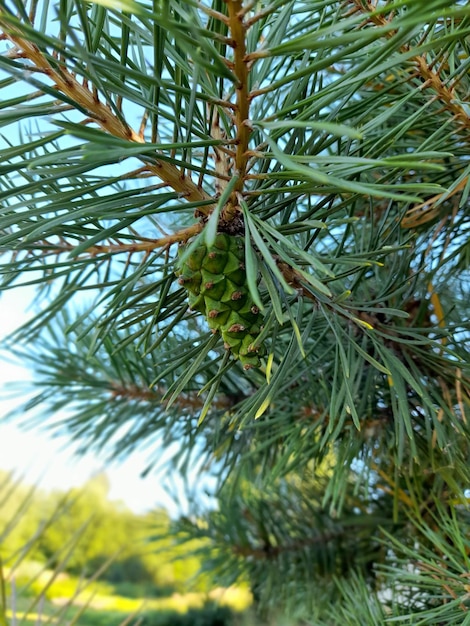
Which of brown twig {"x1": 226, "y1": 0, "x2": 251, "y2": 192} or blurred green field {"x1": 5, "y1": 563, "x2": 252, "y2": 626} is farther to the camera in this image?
blurred green field {"x1": 5, "y1": 563, "x2": 252, "y2": 626}

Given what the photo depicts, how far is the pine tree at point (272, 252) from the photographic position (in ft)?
0.43

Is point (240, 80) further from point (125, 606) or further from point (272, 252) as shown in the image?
point (125, 606)

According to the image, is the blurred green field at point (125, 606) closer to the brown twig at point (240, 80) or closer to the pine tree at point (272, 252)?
the pine tree at point (272, 252)

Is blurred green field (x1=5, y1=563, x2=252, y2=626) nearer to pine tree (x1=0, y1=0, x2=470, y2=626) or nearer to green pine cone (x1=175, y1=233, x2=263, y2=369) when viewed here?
pine tree (x1=0, y1=0, x2=470, y2=626)

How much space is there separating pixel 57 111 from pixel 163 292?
6cm

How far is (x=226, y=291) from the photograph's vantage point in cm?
16

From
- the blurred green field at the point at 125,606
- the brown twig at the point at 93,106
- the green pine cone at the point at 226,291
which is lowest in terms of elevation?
the blurred green field at the point at 125,606

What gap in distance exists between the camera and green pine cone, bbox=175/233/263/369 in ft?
0.50

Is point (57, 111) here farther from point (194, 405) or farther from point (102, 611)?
point (102, 611)

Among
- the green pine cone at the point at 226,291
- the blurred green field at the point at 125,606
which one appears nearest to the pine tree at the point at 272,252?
the green pine cone at the point at 226,291

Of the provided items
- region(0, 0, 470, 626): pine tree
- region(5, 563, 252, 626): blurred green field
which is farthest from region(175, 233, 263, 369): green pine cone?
region(5, 563, 252, 626): blurred green field

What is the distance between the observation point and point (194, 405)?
31 cm

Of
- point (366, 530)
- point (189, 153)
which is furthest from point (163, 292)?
point (366, 530)

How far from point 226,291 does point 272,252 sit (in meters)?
0.03
